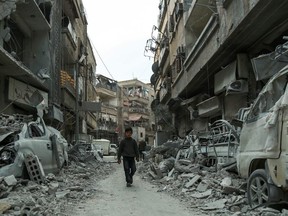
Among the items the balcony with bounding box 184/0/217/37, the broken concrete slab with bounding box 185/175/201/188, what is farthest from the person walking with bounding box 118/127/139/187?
the balcony with bounding box 184/0/217/37

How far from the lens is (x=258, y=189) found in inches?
250

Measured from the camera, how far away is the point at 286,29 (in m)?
11.3

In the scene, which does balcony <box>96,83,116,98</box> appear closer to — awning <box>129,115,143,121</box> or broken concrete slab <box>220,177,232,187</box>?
awning <box>129,115,143,121</box>

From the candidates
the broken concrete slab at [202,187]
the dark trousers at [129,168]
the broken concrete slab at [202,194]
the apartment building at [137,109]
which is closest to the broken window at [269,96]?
the broken concrete slab at [202,194]

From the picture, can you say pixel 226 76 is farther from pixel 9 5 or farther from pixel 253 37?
pixel 9 5

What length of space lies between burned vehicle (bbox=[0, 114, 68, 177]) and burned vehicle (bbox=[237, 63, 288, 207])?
486 cm

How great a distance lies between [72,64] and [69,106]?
5.04 meters

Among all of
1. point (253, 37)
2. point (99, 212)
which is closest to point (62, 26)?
point (253, 37)

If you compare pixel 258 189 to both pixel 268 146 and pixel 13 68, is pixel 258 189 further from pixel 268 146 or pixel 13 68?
pixel 13 68

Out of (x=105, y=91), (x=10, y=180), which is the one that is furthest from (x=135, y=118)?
(x=10, y=180)

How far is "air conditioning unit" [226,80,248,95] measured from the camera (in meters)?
13.8

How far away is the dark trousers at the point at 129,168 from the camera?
11.3 meters

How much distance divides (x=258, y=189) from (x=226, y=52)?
340 inches

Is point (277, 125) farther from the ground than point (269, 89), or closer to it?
closer to it
